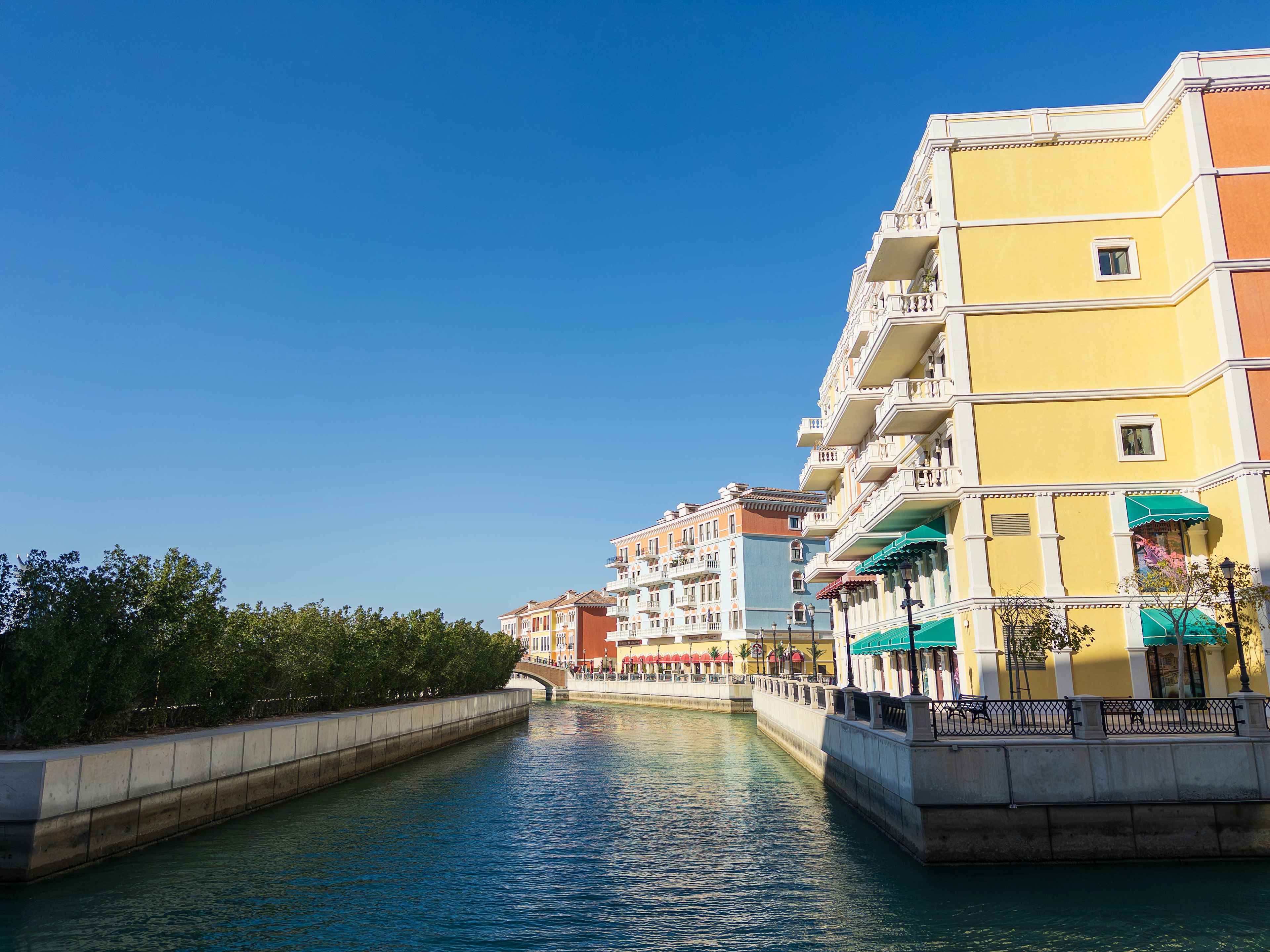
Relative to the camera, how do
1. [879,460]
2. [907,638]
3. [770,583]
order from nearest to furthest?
[907,638]
[879,460]
[770,583]

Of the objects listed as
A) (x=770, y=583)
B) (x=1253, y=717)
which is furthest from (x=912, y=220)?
(x=770, y=583)

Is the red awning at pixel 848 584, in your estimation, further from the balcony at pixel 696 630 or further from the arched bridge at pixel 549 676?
the arched bridge at pixel 549 676

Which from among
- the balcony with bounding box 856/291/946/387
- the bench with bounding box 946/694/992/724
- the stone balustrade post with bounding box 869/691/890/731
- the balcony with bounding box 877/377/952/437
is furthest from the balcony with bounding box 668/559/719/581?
the bench with bounding box 946/694/992/724

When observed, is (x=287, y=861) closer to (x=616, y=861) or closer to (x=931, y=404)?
(x=616, y=861)

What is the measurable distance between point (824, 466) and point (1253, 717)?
3145 centimetres

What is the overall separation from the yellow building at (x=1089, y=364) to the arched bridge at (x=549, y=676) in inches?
2545

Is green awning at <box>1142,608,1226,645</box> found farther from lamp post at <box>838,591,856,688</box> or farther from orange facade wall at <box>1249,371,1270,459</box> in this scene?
lamp post at <box>838,591,856,688</box>

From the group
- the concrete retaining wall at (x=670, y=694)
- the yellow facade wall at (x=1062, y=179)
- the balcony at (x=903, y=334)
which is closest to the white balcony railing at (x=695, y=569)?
the concrete retaining wall at (x=670, y=694)

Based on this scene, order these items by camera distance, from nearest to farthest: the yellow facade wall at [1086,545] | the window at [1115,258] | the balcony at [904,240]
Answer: the yellow facade wall at [1086,545]
the window at [1115,258]
the balcony at [904,240]

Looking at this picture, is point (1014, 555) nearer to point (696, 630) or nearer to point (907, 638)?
point (907, 638)

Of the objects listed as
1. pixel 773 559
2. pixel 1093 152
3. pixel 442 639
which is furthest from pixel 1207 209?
pixel 773 559

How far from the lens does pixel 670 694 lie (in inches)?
2744

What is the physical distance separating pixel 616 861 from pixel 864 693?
8586 millimetres

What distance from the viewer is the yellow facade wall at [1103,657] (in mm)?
24797
